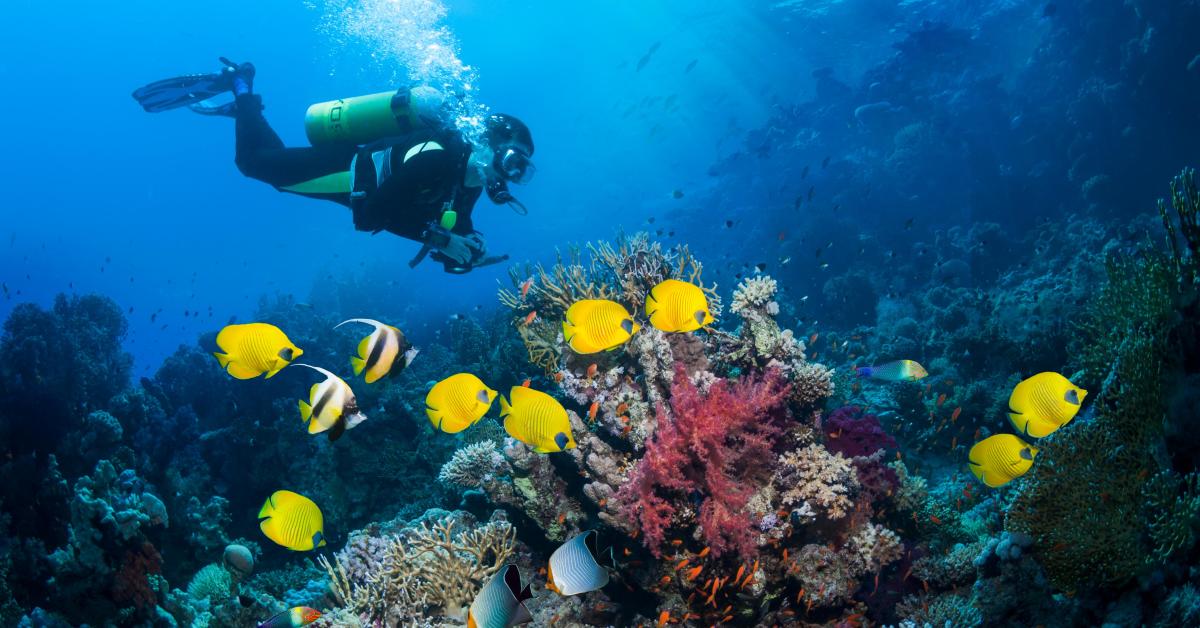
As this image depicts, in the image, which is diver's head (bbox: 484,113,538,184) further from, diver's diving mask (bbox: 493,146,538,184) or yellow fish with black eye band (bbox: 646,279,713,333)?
yellow fish with black eye band (bbox: 646,279,713,333)

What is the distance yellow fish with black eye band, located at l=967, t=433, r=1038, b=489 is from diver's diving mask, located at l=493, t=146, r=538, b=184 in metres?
5.19

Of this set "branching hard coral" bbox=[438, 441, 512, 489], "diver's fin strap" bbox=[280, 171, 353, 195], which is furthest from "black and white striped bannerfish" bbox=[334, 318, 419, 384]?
"diver's fin strap" bbox=[280, 171, 353, 195]

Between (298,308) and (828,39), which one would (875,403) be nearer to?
(298,308)

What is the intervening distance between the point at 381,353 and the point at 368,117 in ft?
18.8

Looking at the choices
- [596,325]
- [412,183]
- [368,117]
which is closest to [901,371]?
[596,325]

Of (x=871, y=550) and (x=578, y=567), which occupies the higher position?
(x=871, y=550)

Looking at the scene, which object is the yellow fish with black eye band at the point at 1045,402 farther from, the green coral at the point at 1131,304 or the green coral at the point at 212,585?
the green coral at the point at 212,585

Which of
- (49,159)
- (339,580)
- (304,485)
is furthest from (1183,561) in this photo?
(49,159)

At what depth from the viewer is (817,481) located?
12.4 ft

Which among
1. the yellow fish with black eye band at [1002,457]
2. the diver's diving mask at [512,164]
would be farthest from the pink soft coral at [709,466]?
the diver's diving mask at [512,164]

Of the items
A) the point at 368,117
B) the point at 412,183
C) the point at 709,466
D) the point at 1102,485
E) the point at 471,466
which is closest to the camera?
the point at 1102,485

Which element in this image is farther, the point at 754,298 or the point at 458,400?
the point at 754,298

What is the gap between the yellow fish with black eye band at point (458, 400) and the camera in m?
3.46

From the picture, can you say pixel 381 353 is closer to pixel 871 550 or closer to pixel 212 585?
pixel 871 550
